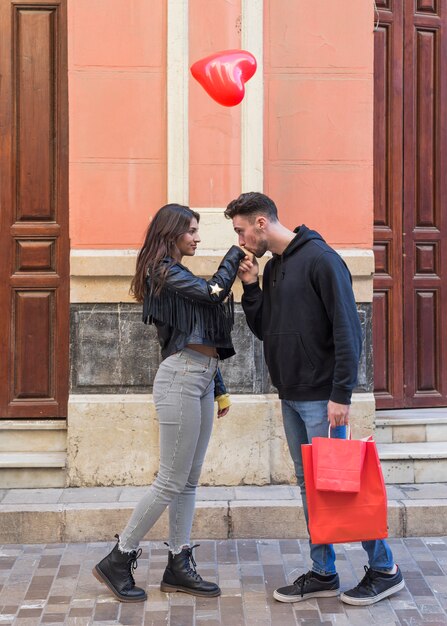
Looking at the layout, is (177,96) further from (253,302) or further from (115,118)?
(253,302)

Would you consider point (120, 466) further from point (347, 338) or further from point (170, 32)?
point (170, 32)

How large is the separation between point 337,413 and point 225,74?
7.09 feet

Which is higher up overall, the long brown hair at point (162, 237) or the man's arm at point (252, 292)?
the long brown hair at point (162, 237)

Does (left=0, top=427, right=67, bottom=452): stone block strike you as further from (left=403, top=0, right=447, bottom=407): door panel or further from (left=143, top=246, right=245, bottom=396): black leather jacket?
(left=403, top=0, right=447, bottom=407): door panel

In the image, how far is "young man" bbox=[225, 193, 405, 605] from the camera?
13.8 feet

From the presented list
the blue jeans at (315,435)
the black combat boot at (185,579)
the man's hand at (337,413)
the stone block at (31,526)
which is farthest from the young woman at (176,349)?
the stone block at (31,526)

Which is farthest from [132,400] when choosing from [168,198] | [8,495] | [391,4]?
[391,4]

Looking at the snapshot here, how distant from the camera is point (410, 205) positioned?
22.5 ft

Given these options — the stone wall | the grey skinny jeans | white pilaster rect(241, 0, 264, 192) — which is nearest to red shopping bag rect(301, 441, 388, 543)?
the grey skinny jeans

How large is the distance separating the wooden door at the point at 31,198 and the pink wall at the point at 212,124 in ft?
3.29

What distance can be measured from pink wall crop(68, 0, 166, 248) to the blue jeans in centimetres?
209

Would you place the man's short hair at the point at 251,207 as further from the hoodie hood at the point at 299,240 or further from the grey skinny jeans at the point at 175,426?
the grey skinny jeans at the point at 175,426

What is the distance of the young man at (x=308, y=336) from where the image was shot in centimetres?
421

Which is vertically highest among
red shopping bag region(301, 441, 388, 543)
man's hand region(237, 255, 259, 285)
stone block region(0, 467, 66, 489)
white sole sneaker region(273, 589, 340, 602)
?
man's hand region(237, 255, 259, 285)
